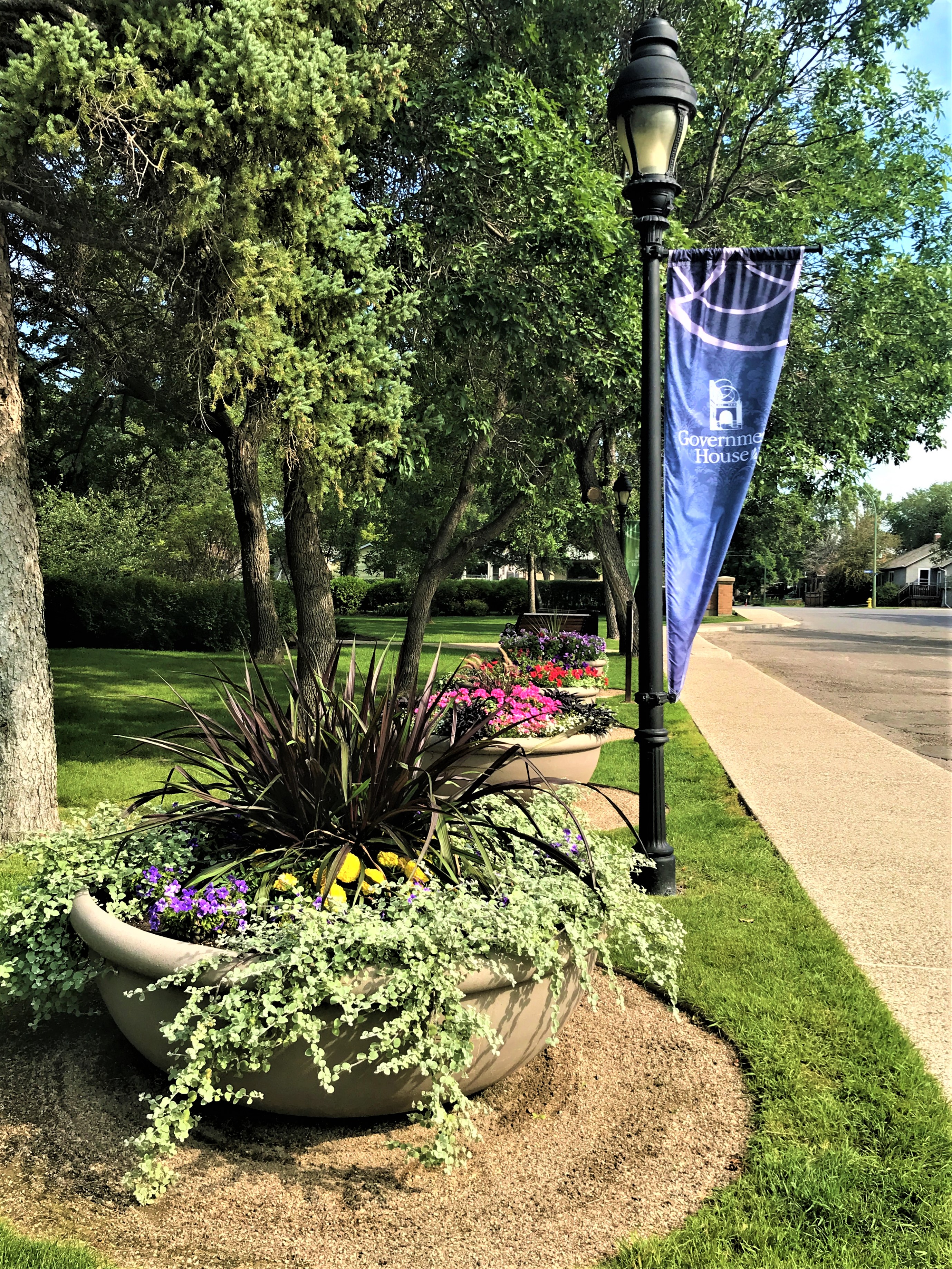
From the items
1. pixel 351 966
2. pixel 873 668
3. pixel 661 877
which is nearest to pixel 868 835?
pixel 661 877

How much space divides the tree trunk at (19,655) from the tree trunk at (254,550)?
18.7 ft

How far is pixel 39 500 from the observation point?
27.0m

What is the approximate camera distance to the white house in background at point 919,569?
3428 inches

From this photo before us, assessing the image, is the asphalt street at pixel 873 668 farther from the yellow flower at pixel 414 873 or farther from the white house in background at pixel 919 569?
the white house in background at pixel 919 569

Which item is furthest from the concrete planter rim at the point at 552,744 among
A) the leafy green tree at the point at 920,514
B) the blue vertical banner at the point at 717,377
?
the leafy green tree at the point at 920,514

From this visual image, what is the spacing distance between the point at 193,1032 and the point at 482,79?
27.5 ft

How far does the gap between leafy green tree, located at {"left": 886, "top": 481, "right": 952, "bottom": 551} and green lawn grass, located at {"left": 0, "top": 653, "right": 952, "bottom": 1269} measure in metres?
109

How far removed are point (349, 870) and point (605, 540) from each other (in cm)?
1466

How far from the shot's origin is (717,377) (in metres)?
5.15

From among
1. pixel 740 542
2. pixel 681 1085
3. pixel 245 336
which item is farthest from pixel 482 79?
pixel 740 542

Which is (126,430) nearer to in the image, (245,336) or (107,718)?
(107,718)

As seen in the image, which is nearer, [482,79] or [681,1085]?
[681,1085]

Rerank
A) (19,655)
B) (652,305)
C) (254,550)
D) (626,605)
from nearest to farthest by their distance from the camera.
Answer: (652,305) → (19,655) → (254,550) → (626,605)

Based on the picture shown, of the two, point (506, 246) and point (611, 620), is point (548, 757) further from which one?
point (611, 620)
